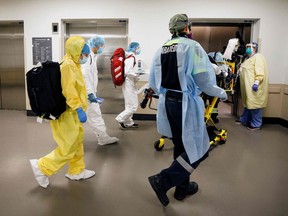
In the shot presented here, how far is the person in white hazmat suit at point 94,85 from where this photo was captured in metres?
3.03

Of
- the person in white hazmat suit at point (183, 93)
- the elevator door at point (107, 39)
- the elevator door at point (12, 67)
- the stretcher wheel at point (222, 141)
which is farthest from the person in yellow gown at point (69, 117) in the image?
the elevator door at point (12, 67)

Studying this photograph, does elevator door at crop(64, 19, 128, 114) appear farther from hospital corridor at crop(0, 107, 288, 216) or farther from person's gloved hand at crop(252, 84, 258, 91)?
person's gloved hand at crop(252, 84, 258, 91)

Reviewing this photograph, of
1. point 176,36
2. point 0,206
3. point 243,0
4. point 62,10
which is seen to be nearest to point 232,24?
point 243,0

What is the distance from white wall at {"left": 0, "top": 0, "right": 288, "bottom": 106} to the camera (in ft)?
15.6

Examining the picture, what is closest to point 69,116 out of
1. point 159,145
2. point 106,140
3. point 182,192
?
point 182,192

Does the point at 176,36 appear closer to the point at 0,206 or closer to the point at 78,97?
the point at 78,97

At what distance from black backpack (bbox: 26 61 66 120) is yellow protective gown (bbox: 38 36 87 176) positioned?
0.06 metres

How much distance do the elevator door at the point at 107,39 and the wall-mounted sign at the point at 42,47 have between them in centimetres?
43

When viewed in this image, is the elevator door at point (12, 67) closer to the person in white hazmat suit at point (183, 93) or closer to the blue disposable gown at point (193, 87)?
the person in white hazmat suit at point (183, 93)

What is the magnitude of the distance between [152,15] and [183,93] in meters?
3.46

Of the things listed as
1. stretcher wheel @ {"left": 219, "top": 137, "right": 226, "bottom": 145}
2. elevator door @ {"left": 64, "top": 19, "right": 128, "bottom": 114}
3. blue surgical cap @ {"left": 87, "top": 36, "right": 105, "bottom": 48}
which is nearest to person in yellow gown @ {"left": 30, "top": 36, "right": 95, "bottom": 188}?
blue surgical cap @ {"left": 87, "top": 36, "right": 105, "bottom": 48}

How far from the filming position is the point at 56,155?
231 centimetres

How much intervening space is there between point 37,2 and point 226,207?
517cm

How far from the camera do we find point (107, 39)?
17.7 ft
